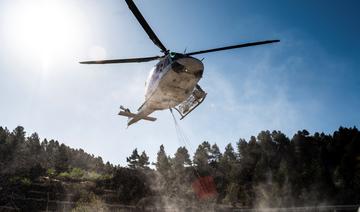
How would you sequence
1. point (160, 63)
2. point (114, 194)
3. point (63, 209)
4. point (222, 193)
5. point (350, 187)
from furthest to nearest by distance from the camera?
point (222, 193), point (350, 187), point (114, 194), point (63, 209), point (160, 63)

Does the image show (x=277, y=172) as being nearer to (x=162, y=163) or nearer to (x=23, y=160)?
(x=162, y=163)

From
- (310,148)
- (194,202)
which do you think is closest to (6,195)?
(194,202)

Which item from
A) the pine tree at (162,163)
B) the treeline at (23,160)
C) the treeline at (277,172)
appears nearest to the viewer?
the treeline at (23,160)

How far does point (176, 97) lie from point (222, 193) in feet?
157

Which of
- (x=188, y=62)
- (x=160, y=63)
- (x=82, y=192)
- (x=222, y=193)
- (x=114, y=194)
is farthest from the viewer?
(x=222, y=193)

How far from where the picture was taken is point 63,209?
29.2 meters

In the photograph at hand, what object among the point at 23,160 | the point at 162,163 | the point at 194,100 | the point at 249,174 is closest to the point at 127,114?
the point at 194,100

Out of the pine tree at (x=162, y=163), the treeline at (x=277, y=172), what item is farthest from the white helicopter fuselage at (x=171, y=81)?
the pine tree at (x=162, y=163)

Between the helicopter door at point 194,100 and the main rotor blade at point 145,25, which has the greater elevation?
the main rotor blade at point 145,25

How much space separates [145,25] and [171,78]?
2848 millimetres

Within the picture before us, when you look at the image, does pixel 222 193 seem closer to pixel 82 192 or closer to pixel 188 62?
pixel 82 192

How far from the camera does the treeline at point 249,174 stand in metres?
43.5

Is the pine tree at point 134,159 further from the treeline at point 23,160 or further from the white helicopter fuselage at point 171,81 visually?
the white helicopter fuselage at point 171,81

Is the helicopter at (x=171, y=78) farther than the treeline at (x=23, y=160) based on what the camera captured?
No
